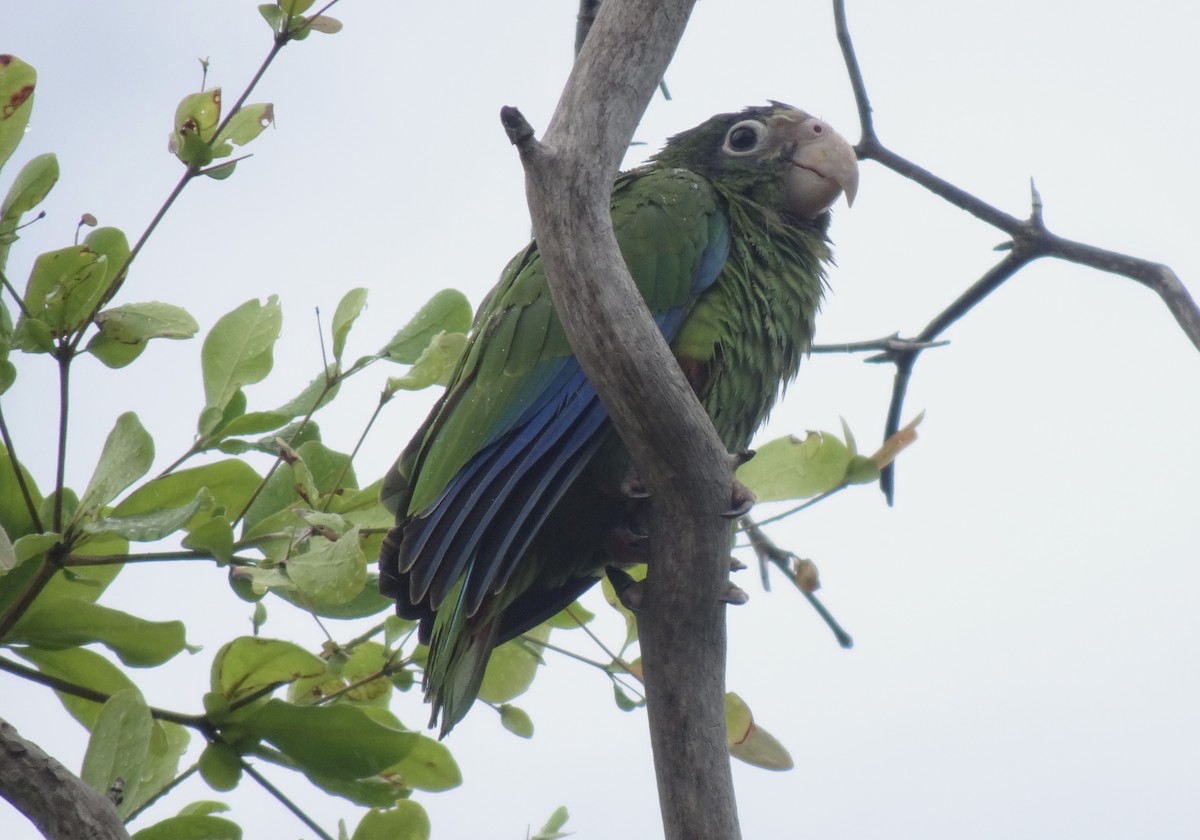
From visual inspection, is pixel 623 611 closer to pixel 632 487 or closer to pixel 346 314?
pixel 632 487

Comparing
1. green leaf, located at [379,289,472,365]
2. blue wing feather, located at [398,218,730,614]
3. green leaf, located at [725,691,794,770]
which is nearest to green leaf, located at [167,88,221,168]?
green leaf, located at [379,289,472,365]

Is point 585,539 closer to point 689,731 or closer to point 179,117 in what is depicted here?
point 689,731

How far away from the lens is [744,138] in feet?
9.75

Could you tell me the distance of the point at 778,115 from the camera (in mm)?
3006

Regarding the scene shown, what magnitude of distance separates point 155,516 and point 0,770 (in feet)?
1.33

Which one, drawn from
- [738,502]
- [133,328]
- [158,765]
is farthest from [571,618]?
[133,328]

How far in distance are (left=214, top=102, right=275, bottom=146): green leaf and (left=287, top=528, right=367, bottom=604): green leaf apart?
0.64 meters

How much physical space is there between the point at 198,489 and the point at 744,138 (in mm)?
1820

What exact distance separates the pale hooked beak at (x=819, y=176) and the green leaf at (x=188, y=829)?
6.55ft

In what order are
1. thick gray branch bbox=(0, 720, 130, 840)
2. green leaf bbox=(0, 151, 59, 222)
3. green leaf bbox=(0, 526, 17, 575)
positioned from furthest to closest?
green leaf bbox=(0, 151, 59, 222) < green leaf bbox=(0, 526, 17, 575) < thick gray branch bbox=(0, 720, 130, 840)

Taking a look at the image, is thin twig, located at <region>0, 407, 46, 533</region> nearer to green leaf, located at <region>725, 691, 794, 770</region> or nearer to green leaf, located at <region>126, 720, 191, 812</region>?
green leaf, located at <region>126, 720, 191, 812</region>

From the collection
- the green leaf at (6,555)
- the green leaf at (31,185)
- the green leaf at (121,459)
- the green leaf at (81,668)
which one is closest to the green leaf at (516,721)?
the green leaf at (81,668)

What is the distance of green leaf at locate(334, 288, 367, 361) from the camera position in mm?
1815

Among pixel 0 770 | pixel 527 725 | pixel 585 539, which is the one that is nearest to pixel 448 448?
pixel 585 539
